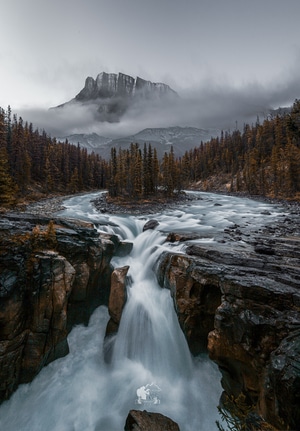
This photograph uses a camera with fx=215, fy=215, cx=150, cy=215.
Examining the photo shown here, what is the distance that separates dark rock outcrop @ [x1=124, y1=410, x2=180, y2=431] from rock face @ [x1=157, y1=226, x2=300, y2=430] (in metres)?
2.50

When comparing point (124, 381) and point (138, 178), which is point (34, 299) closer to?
point (124, 381)

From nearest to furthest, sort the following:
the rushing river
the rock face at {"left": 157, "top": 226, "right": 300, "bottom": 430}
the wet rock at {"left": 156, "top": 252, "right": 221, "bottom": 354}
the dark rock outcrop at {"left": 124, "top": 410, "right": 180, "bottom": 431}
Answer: the rock face at {"left": 157, "top": 226, "right": 300, "bottom": 430}
the dark rock outcrop at {"left": 124, "top": 410, "right": 180, "bottom": 431}
the rushing river
the wet rock at {"left": 156, "top": 252, "right": 221, "bottom": 354}

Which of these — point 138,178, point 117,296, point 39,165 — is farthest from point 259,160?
point 117,296

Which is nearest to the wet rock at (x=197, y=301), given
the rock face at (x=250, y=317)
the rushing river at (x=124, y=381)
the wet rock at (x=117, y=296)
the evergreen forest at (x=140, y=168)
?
the rock face at (x=250, y=317)

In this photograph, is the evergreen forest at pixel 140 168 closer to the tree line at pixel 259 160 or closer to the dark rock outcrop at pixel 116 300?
the tree line at pixel 259 160

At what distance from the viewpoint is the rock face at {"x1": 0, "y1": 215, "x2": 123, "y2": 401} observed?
8656 millimetres

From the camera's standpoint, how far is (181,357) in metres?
10.2

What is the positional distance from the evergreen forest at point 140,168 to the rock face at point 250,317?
799 inches

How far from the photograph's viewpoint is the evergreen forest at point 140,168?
4828 centimetres

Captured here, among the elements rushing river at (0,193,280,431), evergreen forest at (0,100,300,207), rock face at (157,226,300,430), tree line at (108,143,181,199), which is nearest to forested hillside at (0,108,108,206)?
evergreen forest at (0,100,300,207)

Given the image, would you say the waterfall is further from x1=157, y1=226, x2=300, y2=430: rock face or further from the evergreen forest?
the evergreen forest

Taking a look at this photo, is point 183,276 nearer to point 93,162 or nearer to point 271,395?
point 271,395

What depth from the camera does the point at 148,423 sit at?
6836 millimetres

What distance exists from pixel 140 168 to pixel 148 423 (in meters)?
56.4
